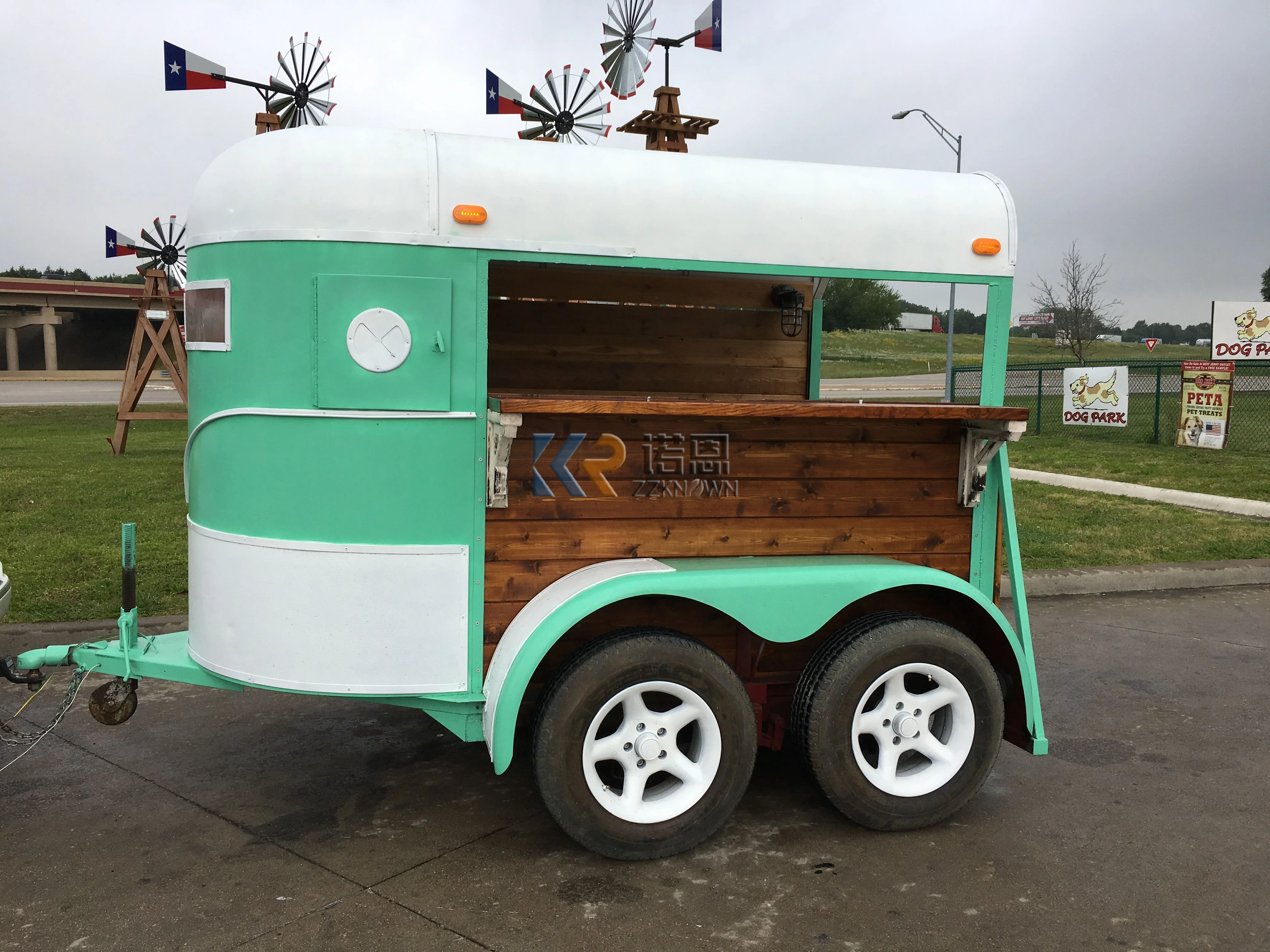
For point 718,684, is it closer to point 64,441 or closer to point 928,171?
point 928,171

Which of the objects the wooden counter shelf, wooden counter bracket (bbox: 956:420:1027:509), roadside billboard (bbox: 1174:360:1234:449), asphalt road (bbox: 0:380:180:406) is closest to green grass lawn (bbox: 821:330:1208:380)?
roadside billboard (bbox: 1174:360:1234:449)

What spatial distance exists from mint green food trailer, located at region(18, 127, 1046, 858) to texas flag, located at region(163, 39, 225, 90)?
17.6 ft

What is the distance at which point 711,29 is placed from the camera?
23.3ft

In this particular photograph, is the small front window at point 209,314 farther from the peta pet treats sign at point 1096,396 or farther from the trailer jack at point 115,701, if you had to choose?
the peta pet treats sign at point 1096,396

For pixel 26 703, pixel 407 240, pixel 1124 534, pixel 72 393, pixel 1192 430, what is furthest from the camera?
pixel 72 393

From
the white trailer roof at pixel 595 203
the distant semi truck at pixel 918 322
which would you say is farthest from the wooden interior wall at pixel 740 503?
the distant semi truck at pixel 918 322

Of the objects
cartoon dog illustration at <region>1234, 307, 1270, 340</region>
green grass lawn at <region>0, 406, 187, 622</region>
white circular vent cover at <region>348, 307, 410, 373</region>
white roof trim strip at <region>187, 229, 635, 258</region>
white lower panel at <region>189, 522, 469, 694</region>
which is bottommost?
green grass lawn at <region>0, 406, 187, 622</region>

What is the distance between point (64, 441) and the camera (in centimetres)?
1838

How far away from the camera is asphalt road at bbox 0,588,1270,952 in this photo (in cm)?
320

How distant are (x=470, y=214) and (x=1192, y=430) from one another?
18148 millimetres

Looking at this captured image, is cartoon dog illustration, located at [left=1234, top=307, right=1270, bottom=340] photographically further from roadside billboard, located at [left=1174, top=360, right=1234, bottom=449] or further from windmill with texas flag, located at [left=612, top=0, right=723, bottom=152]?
windmill with texas flag, located at [left=612, top=0, right=723, bottom=152]

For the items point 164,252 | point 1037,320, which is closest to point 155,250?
point 164,252

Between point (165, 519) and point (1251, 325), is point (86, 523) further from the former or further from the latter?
point (1251, 325)

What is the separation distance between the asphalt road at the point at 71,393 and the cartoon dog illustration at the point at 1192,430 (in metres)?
23.4
